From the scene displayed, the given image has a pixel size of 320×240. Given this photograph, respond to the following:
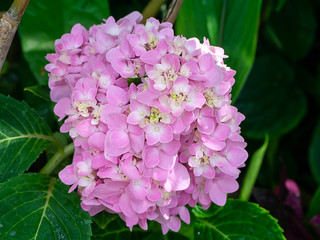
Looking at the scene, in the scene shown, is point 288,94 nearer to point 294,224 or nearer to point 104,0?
point 294,224

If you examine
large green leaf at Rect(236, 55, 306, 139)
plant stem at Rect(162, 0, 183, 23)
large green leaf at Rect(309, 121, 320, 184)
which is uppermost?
plant stem at Rect(162, 0, 183, 23)

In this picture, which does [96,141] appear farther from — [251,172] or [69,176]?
[251,172]

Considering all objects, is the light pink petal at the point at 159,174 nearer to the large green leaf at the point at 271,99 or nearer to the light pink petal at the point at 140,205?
the light pink petal at the point at 140,205

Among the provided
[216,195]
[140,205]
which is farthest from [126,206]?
[216,195]

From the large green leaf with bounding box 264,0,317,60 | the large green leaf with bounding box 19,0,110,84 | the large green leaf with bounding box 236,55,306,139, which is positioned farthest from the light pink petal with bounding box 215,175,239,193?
the large green leaf with bounding box 264,0,317,60

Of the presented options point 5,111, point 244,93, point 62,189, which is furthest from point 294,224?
point 5,111

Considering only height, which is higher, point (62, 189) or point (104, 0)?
point (104, 0)

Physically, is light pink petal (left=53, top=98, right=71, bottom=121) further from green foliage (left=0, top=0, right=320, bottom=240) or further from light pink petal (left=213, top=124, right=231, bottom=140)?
light pink petal (left=213, top=124, right=231, bottom=140)
